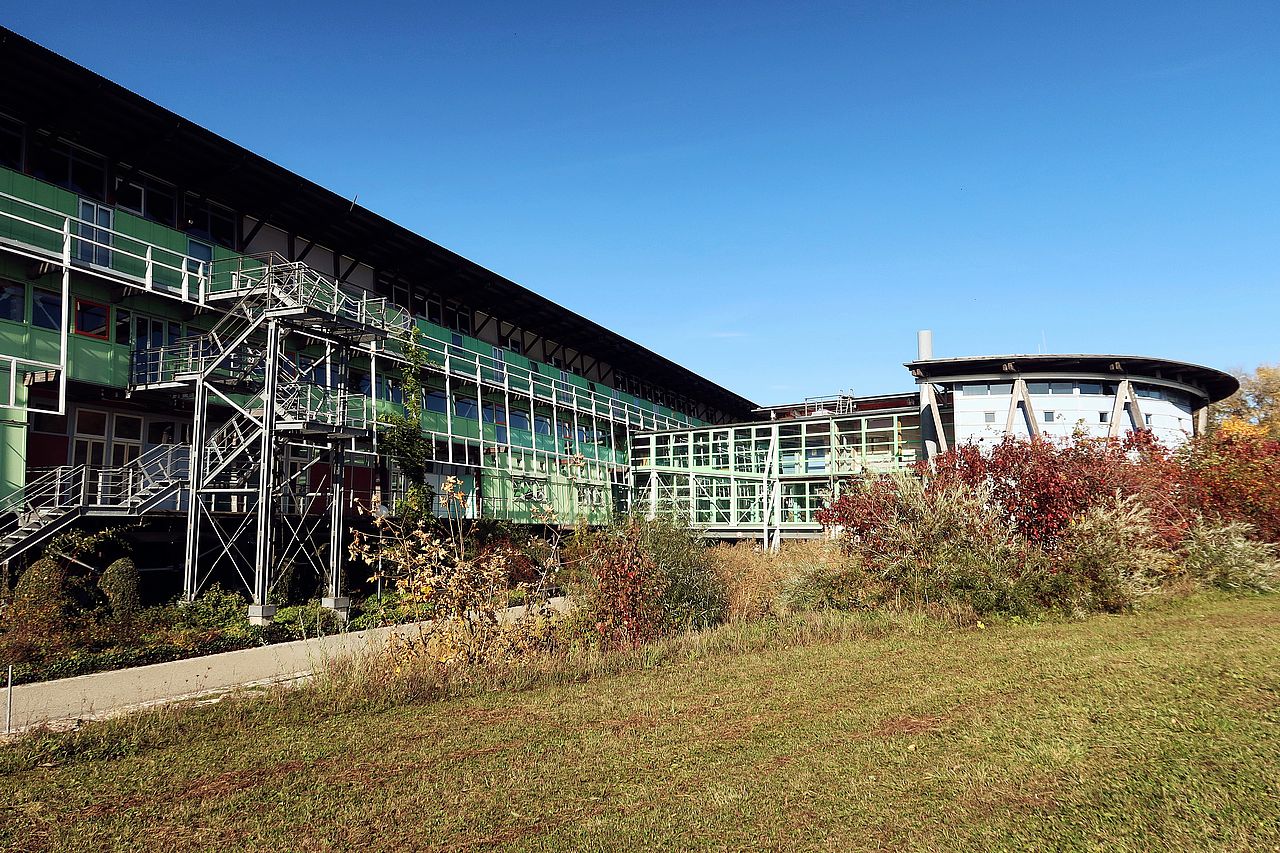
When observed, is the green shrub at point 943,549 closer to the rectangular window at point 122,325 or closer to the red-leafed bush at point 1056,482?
the red-leafed bush at point 1056,482

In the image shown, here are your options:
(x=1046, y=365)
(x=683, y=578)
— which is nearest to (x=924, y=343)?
(x=1046, y=365)

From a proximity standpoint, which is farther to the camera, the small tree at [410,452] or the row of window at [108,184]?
the small tree at [410,452]

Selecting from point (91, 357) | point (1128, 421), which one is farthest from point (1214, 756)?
point (1128, 421)

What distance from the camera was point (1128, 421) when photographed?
37656 millimetres

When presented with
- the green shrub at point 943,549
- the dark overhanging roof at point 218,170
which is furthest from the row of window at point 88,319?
the green shrub at point 943,549

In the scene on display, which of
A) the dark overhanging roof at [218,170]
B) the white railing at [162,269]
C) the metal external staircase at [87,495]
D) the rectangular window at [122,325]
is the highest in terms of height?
the dark overhanging roof at [218,170]

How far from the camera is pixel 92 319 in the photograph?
20609mm

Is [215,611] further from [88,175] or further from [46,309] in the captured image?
[88,175]

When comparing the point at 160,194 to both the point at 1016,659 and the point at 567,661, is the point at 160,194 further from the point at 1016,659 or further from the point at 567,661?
the point at 1016,659

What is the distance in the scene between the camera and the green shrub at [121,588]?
16.9 m

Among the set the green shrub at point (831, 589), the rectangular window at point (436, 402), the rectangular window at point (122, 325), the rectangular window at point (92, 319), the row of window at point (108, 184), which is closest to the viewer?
the green shrub at point (831, 589)

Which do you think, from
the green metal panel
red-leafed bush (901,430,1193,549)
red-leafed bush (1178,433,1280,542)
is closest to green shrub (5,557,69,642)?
the green metal panel

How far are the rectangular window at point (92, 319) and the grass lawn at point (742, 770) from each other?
14476mm

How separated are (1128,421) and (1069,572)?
86.3 feet
